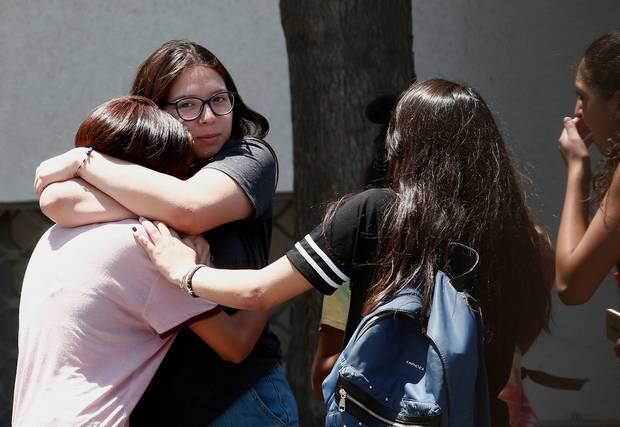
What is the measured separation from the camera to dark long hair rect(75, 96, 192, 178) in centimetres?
259

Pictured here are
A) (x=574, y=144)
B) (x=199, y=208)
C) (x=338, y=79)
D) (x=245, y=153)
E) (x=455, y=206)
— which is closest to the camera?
(x=455, y=206)

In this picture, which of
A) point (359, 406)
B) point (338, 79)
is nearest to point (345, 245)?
point (359, 406)

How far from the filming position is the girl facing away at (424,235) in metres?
2.28

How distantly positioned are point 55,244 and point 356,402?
0.84 meters

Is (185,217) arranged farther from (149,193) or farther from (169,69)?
(169,69)

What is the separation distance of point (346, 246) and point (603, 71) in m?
1.05

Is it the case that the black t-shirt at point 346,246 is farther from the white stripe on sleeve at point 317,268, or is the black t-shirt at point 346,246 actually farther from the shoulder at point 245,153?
the shoulder at point 245,153

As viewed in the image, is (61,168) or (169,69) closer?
(61,168)

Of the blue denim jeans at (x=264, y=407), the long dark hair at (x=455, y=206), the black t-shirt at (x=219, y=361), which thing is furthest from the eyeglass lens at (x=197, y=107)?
the blue denim jeans at (x=264, y=407)

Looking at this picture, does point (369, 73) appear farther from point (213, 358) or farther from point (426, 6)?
point (213, 358)

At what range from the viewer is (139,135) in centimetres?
259

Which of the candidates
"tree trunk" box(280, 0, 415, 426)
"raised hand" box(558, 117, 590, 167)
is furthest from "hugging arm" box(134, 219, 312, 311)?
"tree trunk" box(280, 0, 415, 426)

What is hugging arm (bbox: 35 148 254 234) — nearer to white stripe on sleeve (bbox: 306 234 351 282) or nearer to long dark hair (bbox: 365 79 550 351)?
white stripe on sleeve (bbox: 306 234 351 282)

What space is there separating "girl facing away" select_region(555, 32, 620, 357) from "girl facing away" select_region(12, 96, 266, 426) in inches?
36.0
